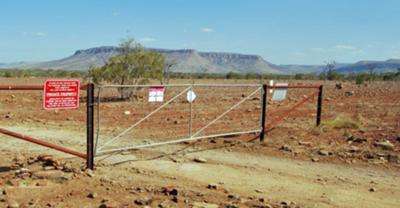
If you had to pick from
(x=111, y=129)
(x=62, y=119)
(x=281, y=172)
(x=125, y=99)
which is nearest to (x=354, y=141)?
(x=281, y=172)

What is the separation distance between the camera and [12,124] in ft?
50.9

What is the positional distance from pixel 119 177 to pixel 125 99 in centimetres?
1765

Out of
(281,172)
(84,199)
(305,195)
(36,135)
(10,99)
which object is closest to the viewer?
(84,199)

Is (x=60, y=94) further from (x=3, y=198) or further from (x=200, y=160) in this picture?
(x=200, y=160)

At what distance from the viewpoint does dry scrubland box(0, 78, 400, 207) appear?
7406mm

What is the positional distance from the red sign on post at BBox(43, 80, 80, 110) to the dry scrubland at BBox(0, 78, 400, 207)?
3.88 feet

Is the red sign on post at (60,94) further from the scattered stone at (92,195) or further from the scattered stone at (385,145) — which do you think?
the scattered stone at (385,145)

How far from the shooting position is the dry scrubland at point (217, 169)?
7.41 m

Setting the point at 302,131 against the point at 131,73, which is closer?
the point at 302,131

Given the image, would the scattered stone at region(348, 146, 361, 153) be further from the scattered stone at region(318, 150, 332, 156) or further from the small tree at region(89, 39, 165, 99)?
the small tree at region(89, 39, 165, 99)

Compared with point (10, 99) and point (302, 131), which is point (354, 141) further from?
point (10, 99)

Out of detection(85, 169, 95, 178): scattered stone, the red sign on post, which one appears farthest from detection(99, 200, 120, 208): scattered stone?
the red sign on post

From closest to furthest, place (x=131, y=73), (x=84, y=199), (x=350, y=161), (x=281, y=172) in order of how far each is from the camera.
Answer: (x=84, y=199) < (x=281, y=172) < (x=350, y=161) < (x=131, y=73)

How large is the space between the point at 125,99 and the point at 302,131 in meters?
14.0
